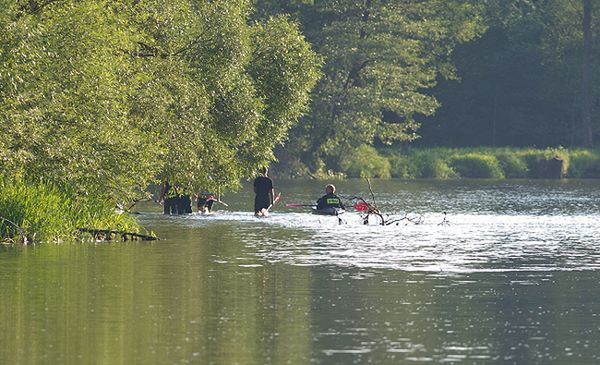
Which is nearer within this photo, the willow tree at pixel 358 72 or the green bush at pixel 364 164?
the willow tree at pixel 358 72

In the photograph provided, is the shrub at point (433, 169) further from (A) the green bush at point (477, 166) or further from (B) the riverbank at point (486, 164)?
(A) the green bush at point (477, 166)

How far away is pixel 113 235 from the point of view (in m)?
38.1

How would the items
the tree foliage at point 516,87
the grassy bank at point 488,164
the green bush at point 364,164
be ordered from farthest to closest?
the tree foliage at point 516,87
the grassy bank at point 488,164
the green bush at point 364,164

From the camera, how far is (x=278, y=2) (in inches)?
3888

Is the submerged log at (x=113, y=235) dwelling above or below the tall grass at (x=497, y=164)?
below

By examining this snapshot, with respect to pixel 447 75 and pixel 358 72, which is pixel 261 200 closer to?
pixel 358 72

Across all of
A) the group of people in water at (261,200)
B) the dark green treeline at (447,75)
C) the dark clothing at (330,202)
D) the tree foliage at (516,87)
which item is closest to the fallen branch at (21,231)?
the group of people in water at (261,200)

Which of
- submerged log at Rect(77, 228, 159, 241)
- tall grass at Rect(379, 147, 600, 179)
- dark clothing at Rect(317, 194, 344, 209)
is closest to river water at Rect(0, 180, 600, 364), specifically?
submerged log at Rect(77, 228, 159, 241)

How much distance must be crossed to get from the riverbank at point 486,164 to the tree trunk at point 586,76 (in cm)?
607

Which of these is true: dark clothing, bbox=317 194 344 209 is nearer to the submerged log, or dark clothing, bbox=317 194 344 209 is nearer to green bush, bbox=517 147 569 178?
the submerged log

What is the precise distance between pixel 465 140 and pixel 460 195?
48886mm

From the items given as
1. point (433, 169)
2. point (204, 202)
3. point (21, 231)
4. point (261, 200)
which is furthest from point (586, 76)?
point (21, 231)

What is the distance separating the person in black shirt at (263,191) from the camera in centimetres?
5034

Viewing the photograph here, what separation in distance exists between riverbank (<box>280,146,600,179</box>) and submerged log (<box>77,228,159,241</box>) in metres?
62.2
